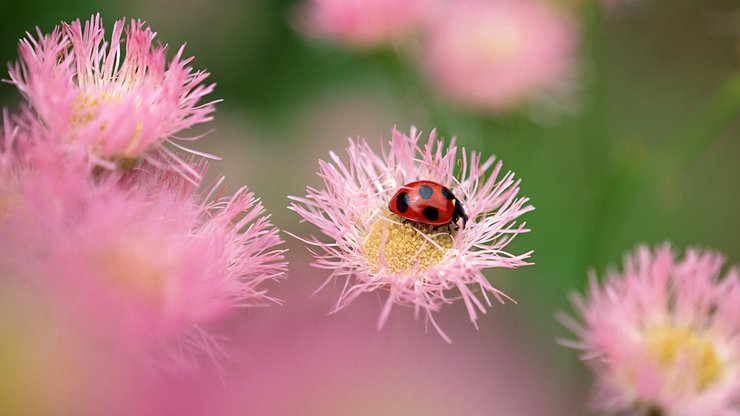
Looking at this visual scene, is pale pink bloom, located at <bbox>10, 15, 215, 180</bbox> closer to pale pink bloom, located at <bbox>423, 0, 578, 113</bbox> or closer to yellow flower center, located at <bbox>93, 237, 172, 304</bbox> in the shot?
yellow flower center, located at <bbox>93, 237, 172, 304</bbox>

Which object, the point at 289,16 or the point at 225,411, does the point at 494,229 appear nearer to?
the point at 225,411

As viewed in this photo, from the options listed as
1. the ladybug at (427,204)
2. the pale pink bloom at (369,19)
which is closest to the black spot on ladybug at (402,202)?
the ladybug at (427,204)

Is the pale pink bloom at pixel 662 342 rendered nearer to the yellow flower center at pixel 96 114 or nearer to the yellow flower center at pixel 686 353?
the yellow flower center at pixel 686 353

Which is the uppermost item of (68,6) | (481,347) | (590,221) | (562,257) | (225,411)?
(68,6)

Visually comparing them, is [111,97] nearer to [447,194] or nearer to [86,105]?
[86,105]

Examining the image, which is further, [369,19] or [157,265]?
[369,19]

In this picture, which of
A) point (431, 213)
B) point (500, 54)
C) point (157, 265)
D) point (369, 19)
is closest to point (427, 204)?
point (431, 213)

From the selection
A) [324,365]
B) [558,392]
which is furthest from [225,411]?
[558,392]
